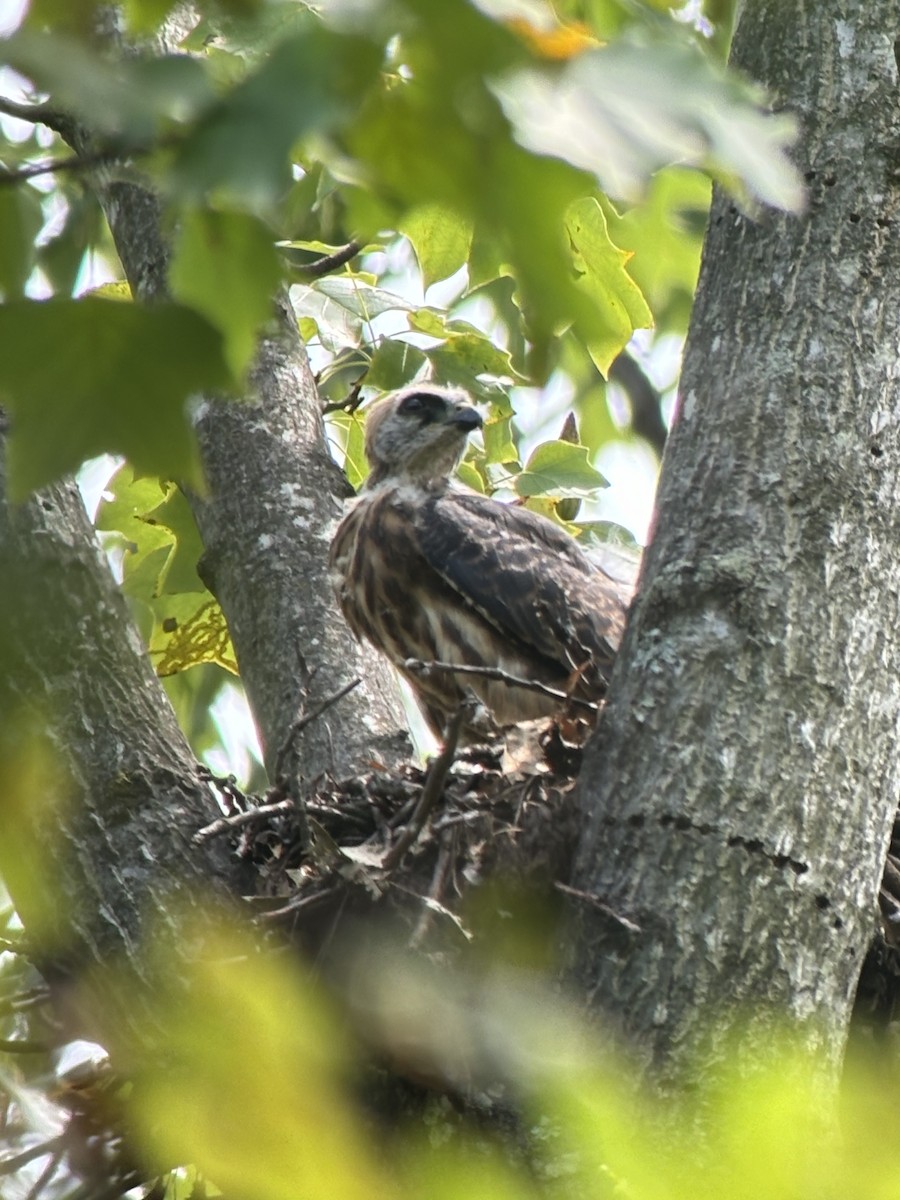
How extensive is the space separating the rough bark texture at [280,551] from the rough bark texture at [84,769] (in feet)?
3.56

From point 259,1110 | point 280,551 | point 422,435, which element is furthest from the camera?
point 422,435

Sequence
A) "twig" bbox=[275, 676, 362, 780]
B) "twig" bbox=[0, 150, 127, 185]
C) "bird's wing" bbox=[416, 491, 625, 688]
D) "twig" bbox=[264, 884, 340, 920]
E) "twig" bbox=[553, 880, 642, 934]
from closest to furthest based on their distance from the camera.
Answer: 1. "twig" bbox=[0, 150, 127, 185]
2. "twig" bbox=[553, 880, 642, 934]
3. "twig" bbox=[264, 884, 340, 920]
4. "twig" bbox=[275, 676, 362, 780]
5. "bird's wing" bbox=[416, 491, 625, 688]

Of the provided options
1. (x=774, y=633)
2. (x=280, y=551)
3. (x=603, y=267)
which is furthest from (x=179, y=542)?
(x=774, y=633)

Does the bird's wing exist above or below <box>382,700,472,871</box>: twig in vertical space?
above

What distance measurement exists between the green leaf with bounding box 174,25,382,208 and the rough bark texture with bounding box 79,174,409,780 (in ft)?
9.01

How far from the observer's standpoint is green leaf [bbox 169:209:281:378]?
42.3 inches

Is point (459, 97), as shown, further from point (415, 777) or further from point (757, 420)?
point (415, 777)

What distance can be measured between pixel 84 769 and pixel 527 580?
7.16 feet

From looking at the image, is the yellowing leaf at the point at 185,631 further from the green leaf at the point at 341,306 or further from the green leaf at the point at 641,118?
the green leaf at the point at 641,118

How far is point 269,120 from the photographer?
0.91 meters

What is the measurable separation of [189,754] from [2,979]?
19.9 inches

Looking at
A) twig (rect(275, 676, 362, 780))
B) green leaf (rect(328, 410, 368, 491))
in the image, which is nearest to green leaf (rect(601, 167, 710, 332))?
green leaf (rect(328, 410, 368, 491))

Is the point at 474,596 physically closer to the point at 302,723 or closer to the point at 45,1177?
the point at 302,723

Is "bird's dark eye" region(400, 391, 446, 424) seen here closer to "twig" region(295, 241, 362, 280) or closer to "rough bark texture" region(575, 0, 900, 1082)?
"twig" region(295, 241, 362, 280)
